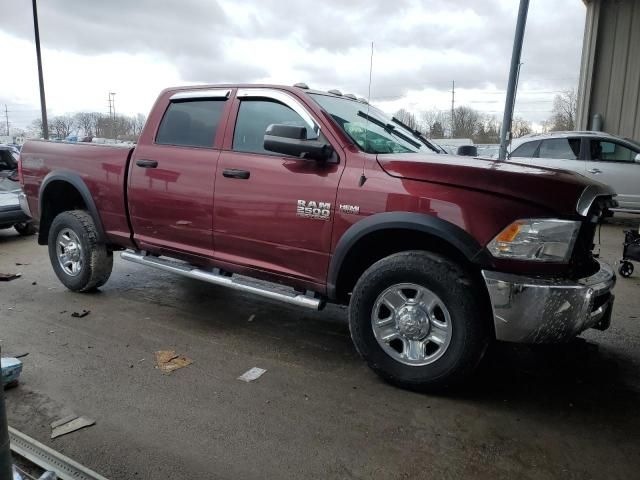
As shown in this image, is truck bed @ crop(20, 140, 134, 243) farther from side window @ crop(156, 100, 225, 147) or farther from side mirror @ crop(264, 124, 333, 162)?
side mirror @ crop(264, 124, 333, 162)

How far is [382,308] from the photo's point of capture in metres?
3.30

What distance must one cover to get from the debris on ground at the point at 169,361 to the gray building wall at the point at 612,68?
1280 cm

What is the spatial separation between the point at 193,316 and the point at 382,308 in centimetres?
202

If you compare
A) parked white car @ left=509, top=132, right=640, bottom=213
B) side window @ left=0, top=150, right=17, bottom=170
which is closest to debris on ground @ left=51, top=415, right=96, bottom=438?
side window @ left=0, top=150, right=17, bottom=170

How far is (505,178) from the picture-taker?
2852 millimetres

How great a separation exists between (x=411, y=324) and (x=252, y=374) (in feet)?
3.68

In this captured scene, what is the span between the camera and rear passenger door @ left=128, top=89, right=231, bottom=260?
4.03 meters

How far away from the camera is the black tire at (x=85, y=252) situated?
4.95m

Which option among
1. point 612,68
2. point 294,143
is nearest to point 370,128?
point 294,143

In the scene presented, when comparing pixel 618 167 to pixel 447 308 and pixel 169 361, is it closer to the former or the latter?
pixel 447 308

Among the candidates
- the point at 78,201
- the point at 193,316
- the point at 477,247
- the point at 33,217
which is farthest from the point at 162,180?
the point at 477,247

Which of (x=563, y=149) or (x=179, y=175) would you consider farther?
(x=563, y=149)

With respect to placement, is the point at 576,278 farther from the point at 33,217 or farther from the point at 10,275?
the point at 10,275

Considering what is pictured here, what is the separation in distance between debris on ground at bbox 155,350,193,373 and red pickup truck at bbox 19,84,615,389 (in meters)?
0.64
